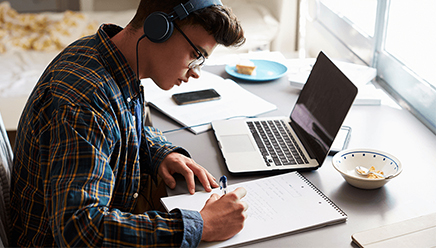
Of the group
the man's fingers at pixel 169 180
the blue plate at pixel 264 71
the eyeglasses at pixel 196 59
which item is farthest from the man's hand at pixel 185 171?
the blue plate at pixel 264 71

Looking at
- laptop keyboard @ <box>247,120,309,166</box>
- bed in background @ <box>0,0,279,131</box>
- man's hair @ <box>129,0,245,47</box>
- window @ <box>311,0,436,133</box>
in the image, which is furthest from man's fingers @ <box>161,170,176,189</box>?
bed in background @ <box>0,0,279,131</box>

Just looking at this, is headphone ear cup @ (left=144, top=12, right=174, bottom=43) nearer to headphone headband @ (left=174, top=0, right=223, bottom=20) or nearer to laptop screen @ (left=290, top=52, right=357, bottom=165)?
headphone headband @ (left=174, top=0, right=223, bottom=20)

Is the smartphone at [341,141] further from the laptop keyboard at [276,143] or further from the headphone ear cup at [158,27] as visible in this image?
the headphone ear cup at [158,27]

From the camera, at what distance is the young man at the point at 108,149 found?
74 centimetres

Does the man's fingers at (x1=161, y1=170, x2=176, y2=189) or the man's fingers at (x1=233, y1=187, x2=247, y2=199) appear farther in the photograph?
the man's fingers at (x1=161, y1=170, x2=176, y2=189)

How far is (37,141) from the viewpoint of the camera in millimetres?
844

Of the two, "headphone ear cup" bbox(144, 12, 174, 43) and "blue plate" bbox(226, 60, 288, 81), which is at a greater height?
"headphone ear cup" bbox(144, 12, 174, 43)

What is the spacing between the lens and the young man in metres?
0.74

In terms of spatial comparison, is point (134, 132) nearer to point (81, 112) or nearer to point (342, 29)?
point (81, 112)

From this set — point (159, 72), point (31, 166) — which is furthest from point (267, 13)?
point (31, 166)

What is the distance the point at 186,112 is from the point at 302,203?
57 centimetres

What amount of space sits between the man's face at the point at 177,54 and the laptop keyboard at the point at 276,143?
0.29 m

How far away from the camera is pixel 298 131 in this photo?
117 centimetres

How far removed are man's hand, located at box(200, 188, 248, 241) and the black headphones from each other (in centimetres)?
38
